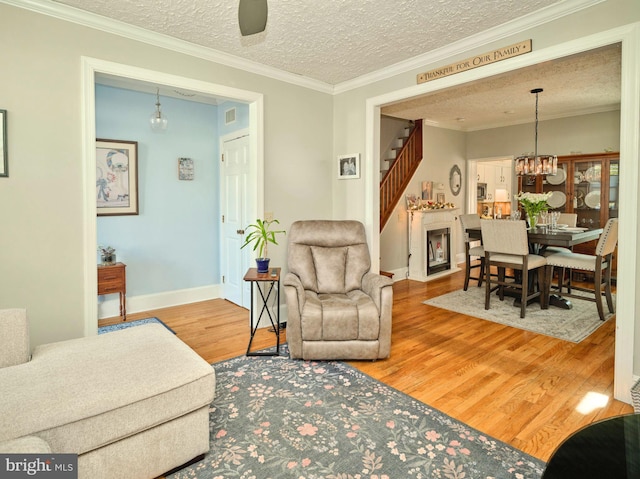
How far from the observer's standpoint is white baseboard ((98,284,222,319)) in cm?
420

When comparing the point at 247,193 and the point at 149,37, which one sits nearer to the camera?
the point at 149,37

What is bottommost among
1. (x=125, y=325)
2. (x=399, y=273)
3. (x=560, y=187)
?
(x=125, y=325)

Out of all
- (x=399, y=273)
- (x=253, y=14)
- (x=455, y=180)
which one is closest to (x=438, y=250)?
(x=399, y=273)

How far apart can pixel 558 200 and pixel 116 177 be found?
21.0ft

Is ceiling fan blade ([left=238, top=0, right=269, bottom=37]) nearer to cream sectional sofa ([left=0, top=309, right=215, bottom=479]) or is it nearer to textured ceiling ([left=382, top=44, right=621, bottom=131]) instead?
cream sectional sofa ([left=0, top=309, right=215, bottom=479])

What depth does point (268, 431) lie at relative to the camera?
2125 millimetres

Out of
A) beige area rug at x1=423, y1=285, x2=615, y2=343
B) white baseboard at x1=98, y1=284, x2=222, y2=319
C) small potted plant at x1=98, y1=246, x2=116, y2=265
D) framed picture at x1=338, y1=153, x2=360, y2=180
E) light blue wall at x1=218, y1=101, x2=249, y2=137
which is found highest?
light blue wall at x1=218, y1=101, x2=249, y2=137

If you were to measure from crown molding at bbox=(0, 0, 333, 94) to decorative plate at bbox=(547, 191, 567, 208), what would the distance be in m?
4.48

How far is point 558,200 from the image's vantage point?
6086 mm

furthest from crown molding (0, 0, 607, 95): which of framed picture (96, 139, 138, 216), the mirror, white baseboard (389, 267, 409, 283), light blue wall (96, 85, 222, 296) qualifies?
the mirror

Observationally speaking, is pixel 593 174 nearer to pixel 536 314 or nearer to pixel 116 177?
pixel 536 314

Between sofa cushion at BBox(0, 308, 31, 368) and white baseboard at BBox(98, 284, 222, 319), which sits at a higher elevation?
sofa cushion at BBox(0, 308, 31, 368)

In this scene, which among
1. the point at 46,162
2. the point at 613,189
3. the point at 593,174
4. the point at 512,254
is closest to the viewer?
the point at 46,162

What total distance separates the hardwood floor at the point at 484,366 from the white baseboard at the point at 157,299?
0.45 ft
